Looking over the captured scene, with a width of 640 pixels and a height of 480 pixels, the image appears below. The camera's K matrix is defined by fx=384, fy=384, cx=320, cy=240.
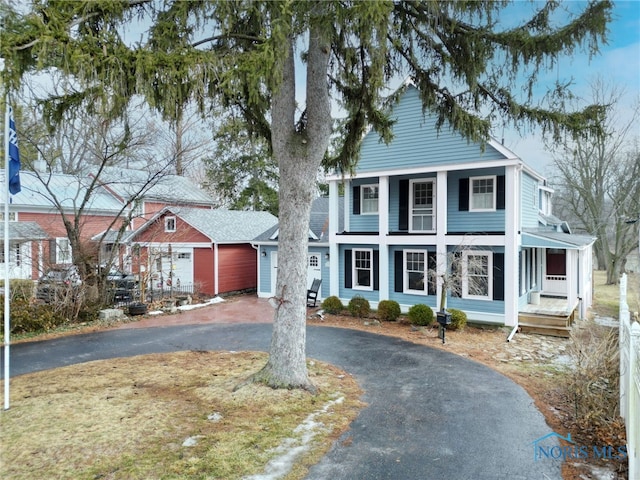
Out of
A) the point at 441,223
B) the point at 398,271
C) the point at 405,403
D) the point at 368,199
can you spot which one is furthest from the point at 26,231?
the point at 405,403

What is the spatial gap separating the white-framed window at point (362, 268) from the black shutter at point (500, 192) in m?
4.61

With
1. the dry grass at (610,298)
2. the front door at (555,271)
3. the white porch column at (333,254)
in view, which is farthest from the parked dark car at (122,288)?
A: the dry grass at (610,298)

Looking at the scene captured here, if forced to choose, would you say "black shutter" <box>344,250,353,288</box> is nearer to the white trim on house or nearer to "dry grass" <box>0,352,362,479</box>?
the white trim on house

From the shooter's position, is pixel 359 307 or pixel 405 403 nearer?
pixel 405 403

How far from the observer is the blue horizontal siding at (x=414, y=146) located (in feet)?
39.9

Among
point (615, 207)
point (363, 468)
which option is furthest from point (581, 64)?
point (615, 207)

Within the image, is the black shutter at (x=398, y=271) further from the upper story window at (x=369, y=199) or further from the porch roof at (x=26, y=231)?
the porch roof at (x=26, y=231)

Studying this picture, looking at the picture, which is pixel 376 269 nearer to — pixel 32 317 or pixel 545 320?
pixel 545 320

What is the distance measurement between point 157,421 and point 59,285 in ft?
31.3

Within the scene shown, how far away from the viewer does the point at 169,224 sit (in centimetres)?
1923

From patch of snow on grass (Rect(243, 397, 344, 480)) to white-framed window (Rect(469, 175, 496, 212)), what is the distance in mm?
9113

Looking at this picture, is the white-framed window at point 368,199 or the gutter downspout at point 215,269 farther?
the gutter downspout at point 215,269

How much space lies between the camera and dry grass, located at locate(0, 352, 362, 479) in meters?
4.12
